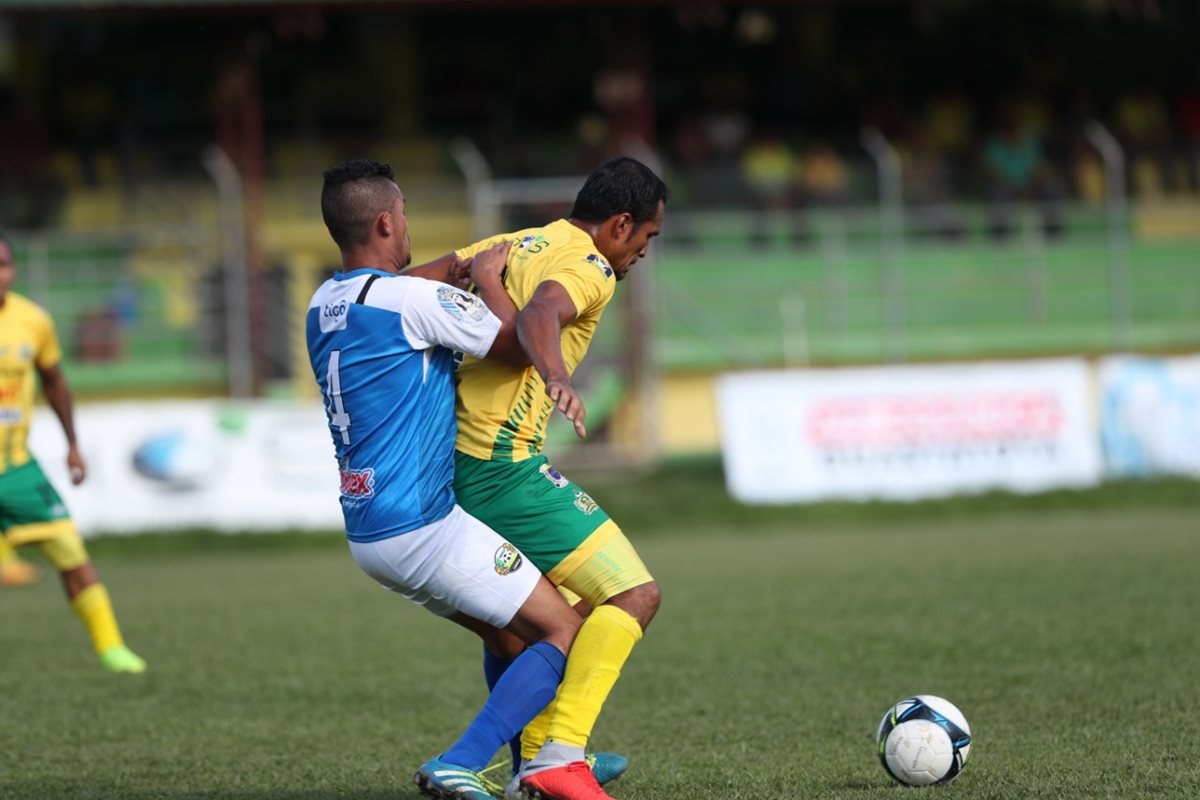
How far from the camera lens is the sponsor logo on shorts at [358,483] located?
511 cm

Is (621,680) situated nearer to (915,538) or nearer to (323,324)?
(323,324)

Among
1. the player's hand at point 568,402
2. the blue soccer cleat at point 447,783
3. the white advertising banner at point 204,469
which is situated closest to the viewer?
the player's hand at point 568,402

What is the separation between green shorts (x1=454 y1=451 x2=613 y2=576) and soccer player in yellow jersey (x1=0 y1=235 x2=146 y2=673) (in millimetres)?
4029

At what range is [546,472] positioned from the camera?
539 centimetres

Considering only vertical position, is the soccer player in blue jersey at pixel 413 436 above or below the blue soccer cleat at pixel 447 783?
above

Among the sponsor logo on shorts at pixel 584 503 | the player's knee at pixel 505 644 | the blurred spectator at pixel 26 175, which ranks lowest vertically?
the player's knee at pixel 505 644

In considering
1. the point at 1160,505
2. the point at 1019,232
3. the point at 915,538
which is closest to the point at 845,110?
the point at 1019,232

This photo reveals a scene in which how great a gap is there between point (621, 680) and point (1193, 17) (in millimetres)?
20752

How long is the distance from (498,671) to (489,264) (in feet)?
4.67

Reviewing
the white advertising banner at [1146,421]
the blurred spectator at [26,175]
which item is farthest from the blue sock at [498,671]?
the blurred spectator at [26,175]

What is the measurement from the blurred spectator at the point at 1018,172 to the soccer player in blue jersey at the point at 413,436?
15.7m

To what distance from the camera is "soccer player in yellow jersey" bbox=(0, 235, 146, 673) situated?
8820 millimetres

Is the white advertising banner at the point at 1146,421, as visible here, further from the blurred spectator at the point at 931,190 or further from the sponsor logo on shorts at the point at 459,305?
the sponsor logo on shorts at the point at 459,305

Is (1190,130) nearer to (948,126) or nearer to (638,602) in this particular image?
(948,126)
